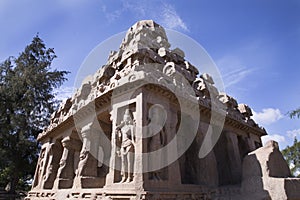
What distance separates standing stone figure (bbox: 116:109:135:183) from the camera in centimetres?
671

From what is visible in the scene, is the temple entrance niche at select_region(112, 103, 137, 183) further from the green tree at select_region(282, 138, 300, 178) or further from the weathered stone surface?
the green tree at select_region(282, 138, 300, 178)

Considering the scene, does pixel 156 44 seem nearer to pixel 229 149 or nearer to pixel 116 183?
pixel 229 149

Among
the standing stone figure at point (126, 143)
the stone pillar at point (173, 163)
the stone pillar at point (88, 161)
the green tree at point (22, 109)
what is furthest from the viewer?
the green tree at point (22, 109)

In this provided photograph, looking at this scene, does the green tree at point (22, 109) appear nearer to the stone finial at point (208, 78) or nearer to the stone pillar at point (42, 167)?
the stone pillar at point (42, 167)

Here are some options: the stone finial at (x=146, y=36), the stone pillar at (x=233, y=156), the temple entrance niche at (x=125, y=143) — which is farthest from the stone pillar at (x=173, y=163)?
the stone finial at (x=146, y=36)

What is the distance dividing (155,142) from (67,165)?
5.80 m

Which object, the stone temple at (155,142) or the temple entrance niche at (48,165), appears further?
the temple entrance niche at (48,165)

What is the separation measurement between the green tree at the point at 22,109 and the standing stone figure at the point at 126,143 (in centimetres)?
1312

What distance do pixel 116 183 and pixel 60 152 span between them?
23.7 ft

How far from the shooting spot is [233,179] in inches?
392

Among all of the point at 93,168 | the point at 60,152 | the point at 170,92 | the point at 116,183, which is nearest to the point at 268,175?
the point at 170,92

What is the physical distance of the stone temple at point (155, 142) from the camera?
22.3 feet

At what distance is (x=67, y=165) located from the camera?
10.8m

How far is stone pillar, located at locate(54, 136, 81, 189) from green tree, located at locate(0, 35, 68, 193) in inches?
323
